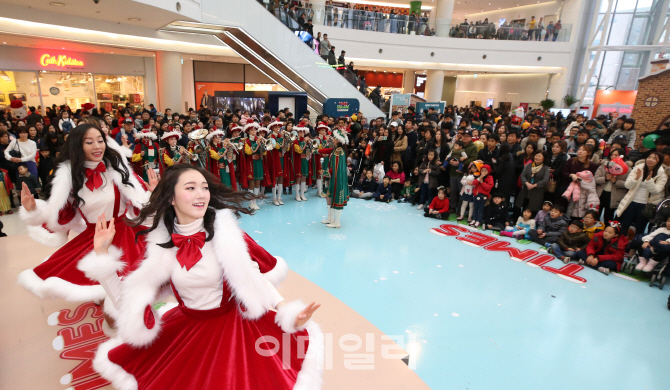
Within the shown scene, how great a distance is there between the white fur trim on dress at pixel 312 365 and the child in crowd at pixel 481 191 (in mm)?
4833

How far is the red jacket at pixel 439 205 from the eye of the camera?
6.46 meters

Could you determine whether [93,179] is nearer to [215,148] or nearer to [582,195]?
[215,148]

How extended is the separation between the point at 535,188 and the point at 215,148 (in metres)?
5.16

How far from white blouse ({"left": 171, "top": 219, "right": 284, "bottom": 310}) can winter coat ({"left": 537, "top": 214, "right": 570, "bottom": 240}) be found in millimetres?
5145

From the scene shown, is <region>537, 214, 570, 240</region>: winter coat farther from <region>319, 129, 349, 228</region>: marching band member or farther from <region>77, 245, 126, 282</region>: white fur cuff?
<region>77, 245, 126, 282</region>: white fur cuff

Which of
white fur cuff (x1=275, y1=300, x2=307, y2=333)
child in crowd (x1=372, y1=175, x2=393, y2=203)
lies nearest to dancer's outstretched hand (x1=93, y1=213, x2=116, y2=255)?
white fur cuff (x1=275, y1=300, x2=307, y2=333)

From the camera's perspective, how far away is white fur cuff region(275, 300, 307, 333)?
1.64m

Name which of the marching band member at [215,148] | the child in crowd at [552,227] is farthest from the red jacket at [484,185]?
the marching band member at [215,148]

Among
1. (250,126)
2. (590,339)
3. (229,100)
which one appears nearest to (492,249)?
(590,339)

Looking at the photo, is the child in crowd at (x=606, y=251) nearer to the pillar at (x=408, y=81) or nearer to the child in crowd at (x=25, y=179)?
the child in crowd at (x=25, y=179)

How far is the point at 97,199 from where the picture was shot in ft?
7.93

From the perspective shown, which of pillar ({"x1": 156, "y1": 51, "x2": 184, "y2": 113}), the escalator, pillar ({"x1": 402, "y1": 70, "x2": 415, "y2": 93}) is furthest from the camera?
pillar ({"x1": 402, "y1": 70, "x2": 415, "y2": 93})

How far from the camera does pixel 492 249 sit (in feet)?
16.9

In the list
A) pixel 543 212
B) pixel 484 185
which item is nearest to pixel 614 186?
pixel 543 212
